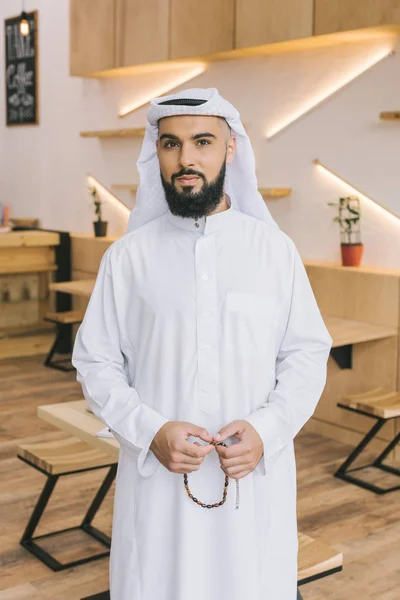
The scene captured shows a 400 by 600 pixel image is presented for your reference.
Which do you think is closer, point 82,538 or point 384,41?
point 82,538

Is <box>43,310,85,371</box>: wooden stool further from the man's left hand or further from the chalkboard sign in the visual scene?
the man's left hand

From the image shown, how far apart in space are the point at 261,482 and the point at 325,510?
1.98 m

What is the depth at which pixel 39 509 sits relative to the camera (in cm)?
328

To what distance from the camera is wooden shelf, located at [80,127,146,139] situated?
6.12 metres

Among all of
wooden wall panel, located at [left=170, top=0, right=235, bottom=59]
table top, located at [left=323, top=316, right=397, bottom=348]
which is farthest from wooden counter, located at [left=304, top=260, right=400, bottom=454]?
wooden wall panel, located at [left=170, top=0, right=235, bottom=59]

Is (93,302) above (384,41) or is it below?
below

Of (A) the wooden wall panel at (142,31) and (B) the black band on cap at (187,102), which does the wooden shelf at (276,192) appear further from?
(B) the black band on cap at (187,102)

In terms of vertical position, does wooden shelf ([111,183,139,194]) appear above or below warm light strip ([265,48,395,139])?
below

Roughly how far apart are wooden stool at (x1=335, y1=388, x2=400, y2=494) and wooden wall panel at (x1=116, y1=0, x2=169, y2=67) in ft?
9.03

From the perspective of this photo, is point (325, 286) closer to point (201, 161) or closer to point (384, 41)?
point (384, 41)

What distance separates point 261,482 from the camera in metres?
1.85

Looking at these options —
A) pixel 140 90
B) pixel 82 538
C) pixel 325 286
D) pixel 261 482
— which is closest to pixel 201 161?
pixel 261 482

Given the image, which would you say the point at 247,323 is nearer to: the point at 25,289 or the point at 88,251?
the point at 88,251

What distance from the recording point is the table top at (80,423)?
2.97m
